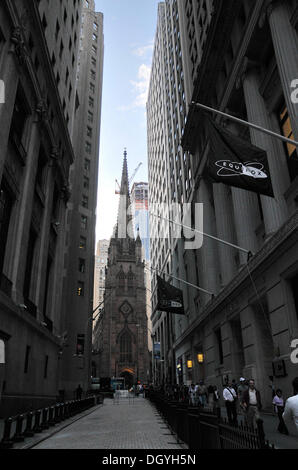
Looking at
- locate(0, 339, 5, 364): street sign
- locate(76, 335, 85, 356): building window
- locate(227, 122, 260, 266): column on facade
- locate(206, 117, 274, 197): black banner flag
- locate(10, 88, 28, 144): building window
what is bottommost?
locate(0, 339, 5, 364): street sign

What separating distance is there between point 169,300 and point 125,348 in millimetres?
84526

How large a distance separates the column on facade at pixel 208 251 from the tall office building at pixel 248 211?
0.27ft

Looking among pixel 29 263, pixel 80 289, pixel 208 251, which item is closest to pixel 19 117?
pixel 29 263

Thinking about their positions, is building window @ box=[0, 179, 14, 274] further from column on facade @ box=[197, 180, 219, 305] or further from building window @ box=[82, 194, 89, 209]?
building window @ box=[82, 194, 89, 209]

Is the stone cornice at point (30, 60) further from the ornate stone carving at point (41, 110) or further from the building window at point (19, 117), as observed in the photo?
the building window at point (19, 117)

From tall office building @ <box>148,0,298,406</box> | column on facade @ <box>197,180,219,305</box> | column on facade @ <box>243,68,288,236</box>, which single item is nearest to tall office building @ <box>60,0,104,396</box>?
tall office building @ <box>148,0,298,406</box>

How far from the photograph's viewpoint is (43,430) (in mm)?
13086

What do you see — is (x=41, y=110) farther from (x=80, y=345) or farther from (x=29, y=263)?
(x=80, y=345)

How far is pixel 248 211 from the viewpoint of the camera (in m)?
20.6

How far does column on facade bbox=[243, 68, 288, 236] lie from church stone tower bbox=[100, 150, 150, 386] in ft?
277

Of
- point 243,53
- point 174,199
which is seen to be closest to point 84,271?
point 174,199

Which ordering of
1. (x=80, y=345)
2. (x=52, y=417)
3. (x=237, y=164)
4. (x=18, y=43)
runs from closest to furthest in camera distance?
(x=237, y=164), (x=52, y=417), (x=18, y=43), (x=80, y=345)

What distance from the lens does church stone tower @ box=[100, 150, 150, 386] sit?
10338cm

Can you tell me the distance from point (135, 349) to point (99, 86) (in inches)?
2954
